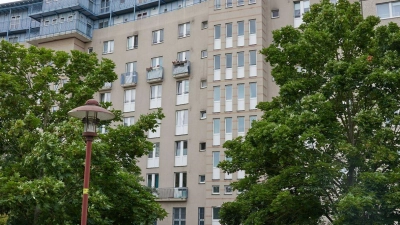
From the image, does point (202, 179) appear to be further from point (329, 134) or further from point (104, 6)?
point (329, 134)

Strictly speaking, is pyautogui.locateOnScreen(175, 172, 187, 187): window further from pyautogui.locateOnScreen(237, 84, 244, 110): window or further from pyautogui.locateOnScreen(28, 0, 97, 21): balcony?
pyautogui.locateOnScreen(28, 0, 97, 21): balcony

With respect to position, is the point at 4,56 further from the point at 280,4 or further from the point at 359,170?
the point at 280,4

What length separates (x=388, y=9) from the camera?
40969 mm

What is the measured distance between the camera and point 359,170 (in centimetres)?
1995

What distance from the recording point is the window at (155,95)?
169ft

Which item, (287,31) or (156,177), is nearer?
(287,31)

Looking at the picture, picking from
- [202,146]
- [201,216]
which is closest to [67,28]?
[202,146]

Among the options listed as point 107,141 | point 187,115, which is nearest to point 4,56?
point 107,141

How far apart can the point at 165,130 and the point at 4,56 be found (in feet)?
96.7

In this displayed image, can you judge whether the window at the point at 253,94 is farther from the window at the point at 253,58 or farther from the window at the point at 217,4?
the window at the point at 217,4

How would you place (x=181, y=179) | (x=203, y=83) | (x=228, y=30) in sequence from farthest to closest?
1. (x=203, y=83)
2. (x=181, y=179)
3. (x=228, y=30)

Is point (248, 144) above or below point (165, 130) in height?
below

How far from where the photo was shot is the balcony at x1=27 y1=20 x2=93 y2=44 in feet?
184

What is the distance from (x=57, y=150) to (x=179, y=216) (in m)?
32.2
